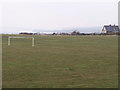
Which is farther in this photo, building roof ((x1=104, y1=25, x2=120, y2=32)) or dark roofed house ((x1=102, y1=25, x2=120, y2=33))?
dark roofed house ((x1=102, y1=25, x2=120, y2=33))

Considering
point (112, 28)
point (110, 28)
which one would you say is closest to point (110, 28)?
point (110, 28)

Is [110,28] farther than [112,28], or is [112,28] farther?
[110,28]

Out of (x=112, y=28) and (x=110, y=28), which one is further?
→ (x=110, y=28)

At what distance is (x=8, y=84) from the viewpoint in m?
9.91

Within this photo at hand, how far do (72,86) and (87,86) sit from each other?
→ 0.55 m

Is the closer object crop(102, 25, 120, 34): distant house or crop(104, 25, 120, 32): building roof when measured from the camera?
crop(104, 25, 120, 32): building roof

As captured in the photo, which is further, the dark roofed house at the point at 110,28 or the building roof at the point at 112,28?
the dark roofed house at the point at 110,28

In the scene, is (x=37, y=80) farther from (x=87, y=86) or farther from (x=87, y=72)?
(x=87, y=72)

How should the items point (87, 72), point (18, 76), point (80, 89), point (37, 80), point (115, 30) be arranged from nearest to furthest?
point (80, 89) < point (37, 80) < point (18, 76) < point (87, 72) < point (115, 30)

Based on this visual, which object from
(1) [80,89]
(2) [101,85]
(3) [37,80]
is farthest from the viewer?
(3) [37,80]

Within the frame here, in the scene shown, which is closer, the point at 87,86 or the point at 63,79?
the point at 87,86

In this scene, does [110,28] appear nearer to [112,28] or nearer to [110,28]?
[110,28]

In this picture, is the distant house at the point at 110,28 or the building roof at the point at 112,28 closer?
the building roof at the point at 112,28

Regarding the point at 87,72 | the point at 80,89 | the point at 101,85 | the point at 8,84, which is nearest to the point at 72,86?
the point at 80,89
